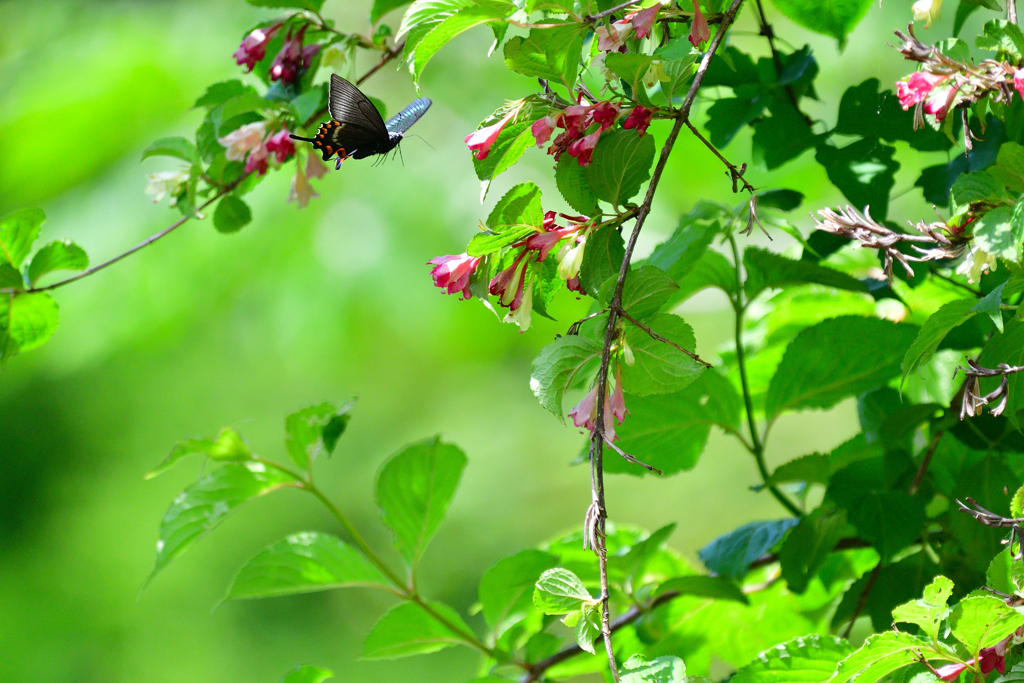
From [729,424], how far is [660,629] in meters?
0.10

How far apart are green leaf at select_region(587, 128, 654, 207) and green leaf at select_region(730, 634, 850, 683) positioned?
0.46ft

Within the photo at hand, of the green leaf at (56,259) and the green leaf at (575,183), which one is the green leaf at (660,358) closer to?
the green leaf at (575,183)

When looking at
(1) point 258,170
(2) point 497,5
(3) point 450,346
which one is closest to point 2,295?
(1) point 258,170

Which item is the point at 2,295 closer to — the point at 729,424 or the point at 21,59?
the point at 729,424

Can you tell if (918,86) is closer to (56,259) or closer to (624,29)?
(624,29)

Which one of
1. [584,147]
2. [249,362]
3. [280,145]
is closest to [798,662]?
[584,147]

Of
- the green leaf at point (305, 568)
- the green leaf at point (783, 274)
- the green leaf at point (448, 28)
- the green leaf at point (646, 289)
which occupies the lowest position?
the green leaf at point (305, 568)

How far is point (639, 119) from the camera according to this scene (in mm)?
205

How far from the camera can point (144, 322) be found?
1.40 meters

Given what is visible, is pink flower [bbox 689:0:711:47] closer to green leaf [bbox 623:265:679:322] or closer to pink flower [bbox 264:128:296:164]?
green leaf [bbox 623:265:679:322]

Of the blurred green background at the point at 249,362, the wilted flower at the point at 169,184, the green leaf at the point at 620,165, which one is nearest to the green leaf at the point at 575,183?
the green leaf at the point at 620,165

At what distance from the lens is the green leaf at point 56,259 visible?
32 cm

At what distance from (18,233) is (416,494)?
20 cm

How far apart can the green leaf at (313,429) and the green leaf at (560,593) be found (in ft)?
0.62
